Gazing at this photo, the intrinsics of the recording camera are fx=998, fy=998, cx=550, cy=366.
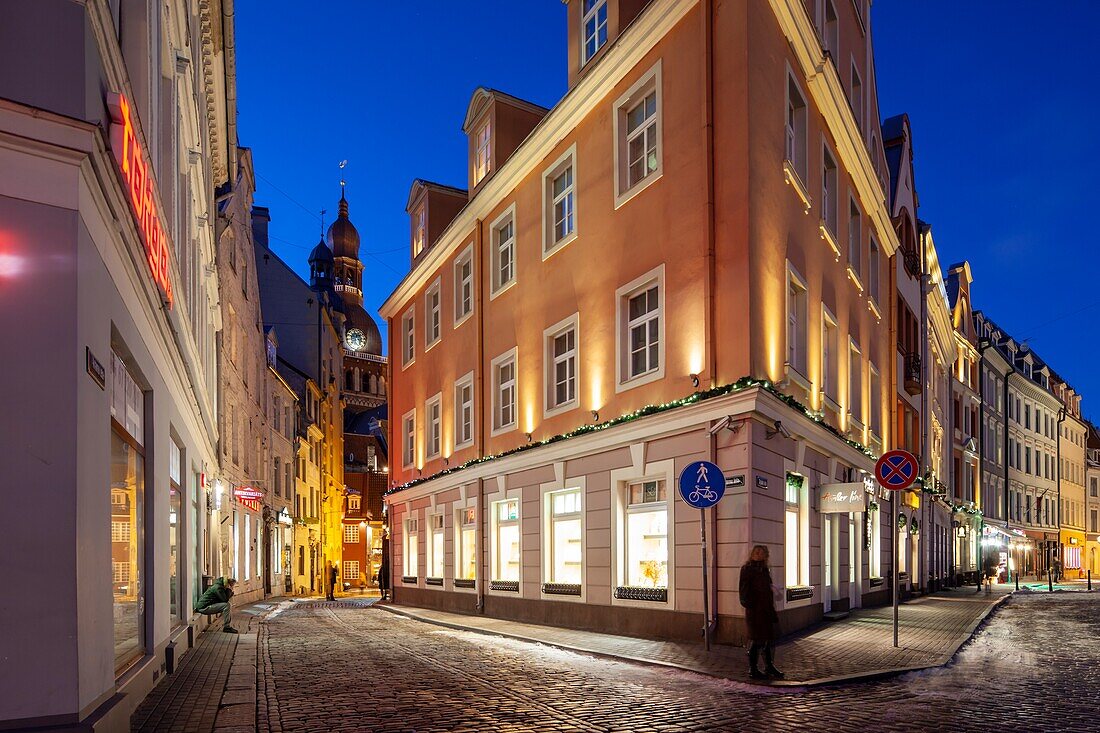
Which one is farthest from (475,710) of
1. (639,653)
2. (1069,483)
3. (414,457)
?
(1069,483)

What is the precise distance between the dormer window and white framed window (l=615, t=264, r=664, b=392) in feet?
49.6

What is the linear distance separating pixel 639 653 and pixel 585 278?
28.3ft

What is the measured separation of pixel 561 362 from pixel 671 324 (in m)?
4.94

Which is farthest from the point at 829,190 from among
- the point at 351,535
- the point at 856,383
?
the point at 351,535

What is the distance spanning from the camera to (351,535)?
83125 mm

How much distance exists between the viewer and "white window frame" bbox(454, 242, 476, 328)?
2797 cm

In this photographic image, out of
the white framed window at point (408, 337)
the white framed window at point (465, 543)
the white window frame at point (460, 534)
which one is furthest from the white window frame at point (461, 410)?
the white framed window at point (408, 337)

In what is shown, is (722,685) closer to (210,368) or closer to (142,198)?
(142,198)

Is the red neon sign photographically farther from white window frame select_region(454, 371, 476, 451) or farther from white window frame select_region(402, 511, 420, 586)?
white window frame select_region(402, 511, 420, 586)

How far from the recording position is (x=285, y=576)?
49.7 metres

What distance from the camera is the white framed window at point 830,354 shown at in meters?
21.0

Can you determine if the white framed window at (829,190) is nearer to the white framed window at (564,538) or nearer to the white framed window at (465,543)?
the white framed window at (564,538)

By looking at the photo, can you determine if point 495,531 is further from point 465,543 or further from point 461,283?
point 461,283

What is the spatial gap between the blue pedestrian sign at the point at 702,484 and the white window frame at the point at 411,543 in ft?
63.1
